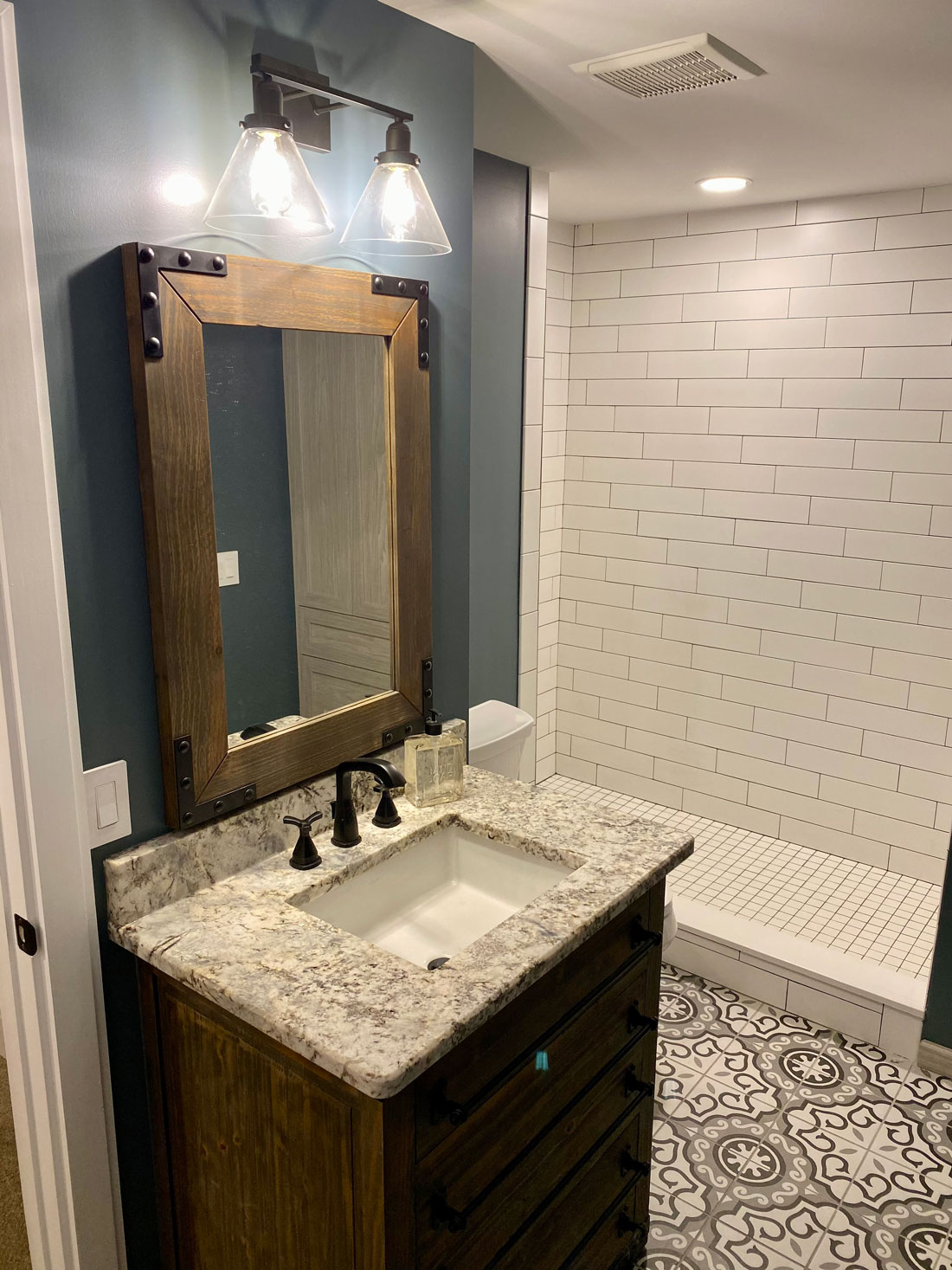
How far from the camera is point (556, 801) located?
Result: 1.97 metres

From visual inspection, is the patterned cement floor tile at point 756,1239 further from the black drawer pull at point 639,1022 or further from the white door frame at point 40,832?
the white door frame at point 40,832

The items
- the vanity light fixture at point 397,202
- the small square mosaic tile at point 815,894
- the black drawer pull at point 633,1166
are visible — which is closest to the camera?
the vanity light fixture at point 397,202

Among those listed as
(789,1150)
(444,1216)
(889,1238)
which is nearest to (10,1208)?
(444,1216)

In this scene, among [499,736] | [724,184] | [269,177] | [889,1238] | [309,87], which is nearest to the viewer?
[269,177]

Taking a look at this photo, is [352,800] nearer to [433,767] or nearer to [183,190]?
[433,767]

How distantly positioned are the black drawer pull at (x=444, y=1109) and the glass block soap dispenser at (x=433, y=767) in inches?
25.8

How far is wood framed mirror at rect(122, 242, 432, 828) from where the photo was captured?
145 cm

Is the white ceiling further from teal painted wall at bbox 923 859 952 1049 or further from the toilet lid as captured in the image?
teal painted wall at bbox 923 859 952 1049

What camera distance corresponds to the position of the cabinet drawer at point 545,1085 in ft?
4.63

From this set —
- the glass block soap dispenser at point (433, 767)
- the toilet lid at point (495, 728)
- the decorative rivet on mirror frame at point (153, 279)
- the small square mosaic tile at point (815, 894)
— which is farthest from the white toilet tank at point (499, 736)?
the decorative rivet on mirror frame at point (153, 279)

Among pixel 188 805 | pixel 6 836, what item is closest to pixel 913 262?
pixel 188 805

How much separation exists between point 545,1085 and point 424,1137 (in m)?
0.31

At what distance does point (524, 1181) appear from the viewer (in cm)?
157

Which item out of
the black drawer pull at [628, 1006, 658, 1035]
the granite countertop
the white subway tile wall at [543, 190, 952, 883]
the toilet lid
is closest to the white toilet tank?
the toilet lid
